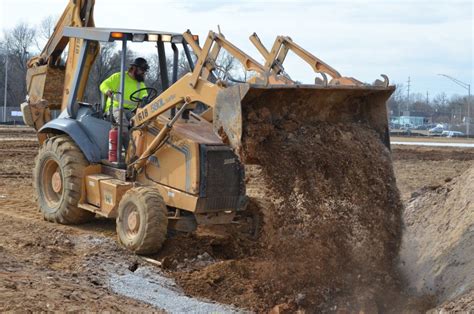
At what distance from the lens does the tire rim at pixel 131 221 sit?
26.8 feet

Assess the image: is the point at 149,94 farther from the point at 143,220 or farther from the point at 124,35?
the point at 143,220

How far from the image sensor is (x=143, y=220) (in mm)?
7969

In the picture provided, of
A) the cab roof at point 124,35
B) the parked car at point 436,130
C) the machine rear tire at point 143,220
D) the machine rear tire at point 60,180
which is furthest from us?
the parked car at point 436,130

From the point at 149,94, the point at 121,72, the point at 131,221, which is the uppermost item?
the point at 121,72

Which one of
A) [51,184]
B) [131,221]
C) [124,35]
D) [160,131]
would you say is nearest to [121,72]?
[124,35]

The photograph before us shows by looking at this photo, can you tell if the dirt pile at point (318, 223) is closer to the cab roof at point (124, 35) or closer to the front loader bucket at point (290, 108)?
the front loader bucket at point (290, 108)

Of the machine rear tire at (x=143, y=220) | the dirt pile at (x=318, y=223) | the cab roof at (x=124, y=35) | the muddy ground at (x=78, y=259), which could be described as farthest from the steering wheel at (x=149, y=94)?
the dirt pile at (x=318, y=223)

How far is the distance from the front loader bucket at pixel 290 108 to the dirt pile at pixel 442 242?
1.35 meters

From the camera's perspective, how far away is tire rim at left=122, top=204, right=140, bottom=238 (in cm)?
818

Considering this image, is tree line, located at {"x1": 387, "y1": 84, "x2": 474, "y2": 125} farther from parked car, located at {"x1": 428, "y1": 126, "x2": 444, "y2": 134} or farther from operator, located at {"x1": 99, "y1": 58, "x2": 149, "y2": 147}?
operator, located at {"x1": 99, "y1": 58, "x2": 149, "y2": 147}

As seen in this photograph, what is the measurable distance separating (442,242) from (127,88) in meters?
4.30

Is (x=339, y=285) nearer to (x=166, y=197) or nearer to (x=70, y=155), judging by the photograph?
(x=166, y=197)

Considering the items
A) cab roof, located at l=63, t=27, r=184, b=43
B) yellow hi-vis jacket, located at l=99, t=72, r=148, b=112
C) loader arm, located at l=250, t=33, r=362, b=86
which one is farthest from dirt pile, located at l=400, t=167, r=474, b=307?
cab roof, located at l=63, t=27, r=184, b=43

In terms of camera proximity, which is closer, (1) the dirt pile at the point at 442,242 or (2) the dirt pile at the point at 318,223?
(2) the dirt pile at the point at 318,223
